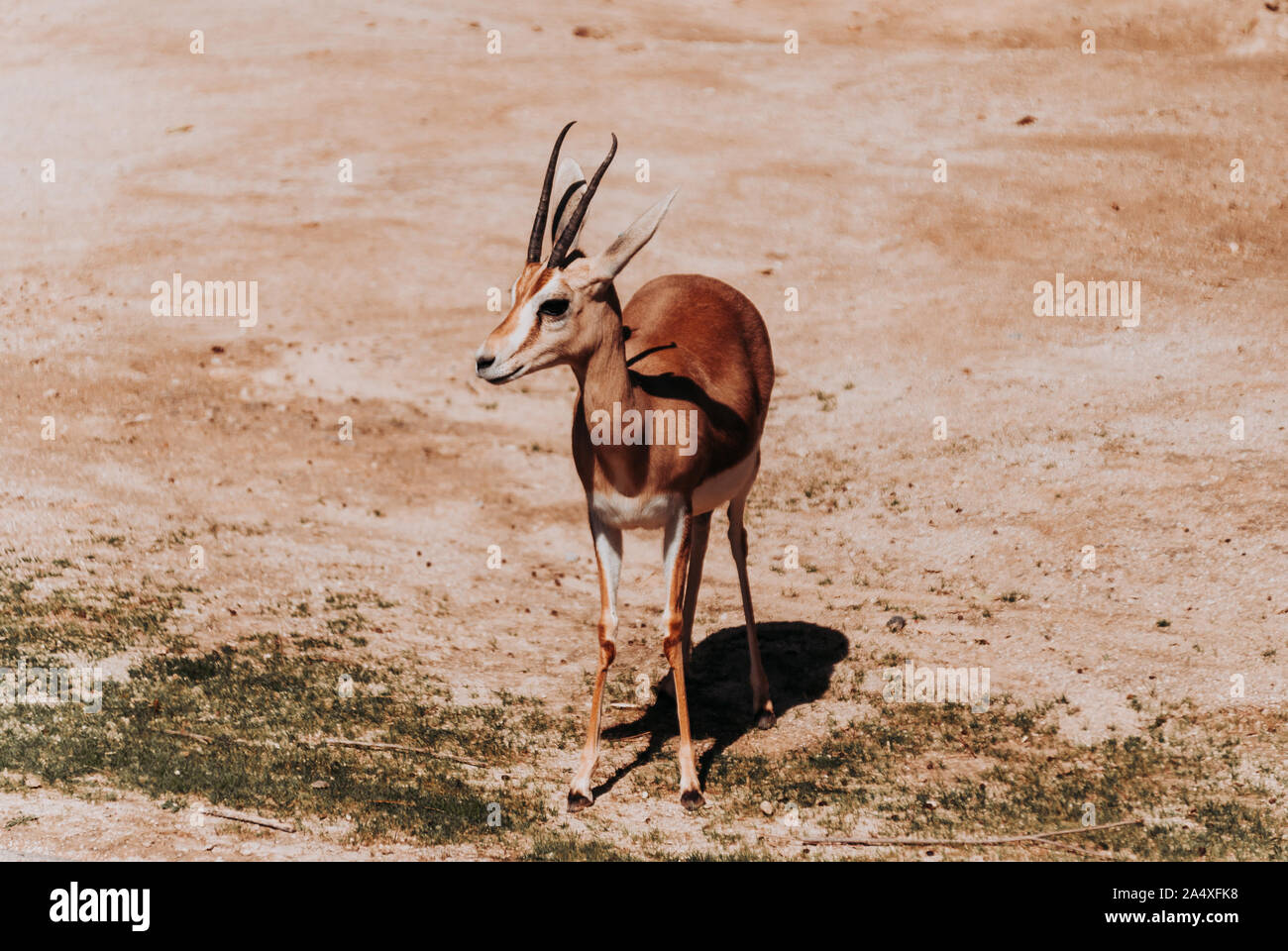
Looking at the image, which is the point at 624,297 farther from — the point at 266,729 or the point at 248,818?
the point at 248,818

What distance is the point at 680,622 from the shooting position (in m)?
7.72

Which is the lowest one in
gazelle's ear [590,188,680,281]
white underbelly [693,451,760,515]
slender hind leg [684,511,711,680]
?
slender hind leg [684,511,711,680]

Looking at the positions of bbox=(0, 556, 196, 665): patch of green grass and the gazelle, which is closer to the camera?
the gazelle

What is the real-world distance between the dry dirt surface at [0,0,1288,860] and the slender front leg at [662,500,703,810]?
15 cm

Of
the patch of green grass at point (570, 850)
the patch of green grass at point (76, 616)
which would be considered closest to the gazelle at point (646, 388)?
the patch of green grass at point (570, 850)

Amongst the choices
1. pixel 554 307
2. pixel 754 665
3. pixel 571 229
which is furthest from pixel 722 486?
pixel 571 229

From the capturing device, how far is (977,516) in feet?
37.2

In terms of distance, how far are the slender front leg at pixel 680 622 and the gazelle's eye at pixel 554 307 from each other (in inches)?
54.7

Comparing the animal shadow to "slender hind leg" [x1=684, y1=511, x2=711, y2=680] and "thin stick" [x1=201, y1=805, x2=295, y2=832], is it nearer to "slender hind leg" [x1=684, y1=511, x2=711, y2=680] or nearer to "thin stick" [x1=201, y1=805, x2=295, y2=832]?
"slender hind leg" [x1=684, y1=511, x2=711, y2=680]

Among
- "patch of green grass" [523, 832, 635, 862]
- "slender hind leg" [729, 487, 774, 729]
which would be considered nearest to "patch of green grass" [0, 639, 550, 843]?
"patch of green grass" [523, 832, 635, 862]

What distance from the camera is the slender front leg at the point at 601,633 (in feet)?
24.9

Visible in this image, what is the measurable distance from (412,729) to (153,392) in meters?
6.33

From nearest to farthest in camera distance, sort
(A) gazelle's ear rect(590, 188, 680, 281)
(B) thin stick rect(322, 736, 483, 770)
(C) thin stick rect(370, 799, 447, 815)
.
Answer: (A) gazelle's ear rect(590, 188, 680, 281)
(C) thin stick rect(370, 799, 447, 815)
(B) thin stick rect(322, 736, 483, 770)

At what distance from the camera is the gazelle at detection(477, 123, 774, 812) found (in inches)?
271
